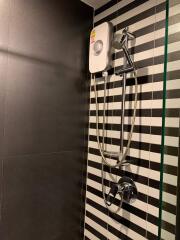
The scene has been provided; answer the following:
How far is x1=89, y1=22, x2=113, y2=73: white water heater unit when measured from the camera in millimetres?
1414

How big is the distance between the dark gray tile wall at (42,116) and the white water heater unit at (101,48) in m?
0.16

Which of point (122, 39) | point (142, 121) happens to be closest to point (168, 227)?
point (142, 121)

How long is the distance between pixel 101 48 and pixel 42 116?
1.99ft

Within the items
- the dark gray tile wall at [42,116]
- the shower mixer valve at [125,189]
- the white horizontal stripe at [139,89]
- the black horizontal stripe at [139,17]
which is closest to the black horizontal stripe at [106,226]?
the dark gray tile wall at [42,116]

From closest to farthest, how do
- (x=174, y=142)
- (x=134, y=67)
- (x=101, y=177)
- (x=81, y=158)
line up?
1. (x=174, y=142)
2. (x=134, y=67)
3. (x=101, y=177)
4. (x=81, y=158)

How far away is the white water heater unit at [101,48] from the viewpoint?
4.64 feet

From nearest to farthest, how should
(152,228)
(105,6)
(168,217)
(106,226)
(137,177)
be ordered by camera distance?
(168,217) → (152,228) → (137,177) → (106,226) → (105,6)

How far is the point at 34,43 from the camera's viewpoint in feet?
4.51

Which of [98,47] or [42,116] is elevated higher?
[98,47]

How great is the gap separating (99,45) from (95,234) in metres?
1.35

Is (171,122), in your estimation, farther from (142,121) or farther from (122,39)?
(122,39)

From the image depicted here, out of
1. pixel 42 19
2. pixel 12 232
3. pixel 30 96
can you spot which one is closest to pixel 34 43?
pixel 42 19

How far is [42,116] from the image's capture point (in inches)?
56.1

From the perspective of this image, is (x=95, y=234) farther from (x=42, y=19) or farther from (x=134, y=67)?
(x=42, y=19)
